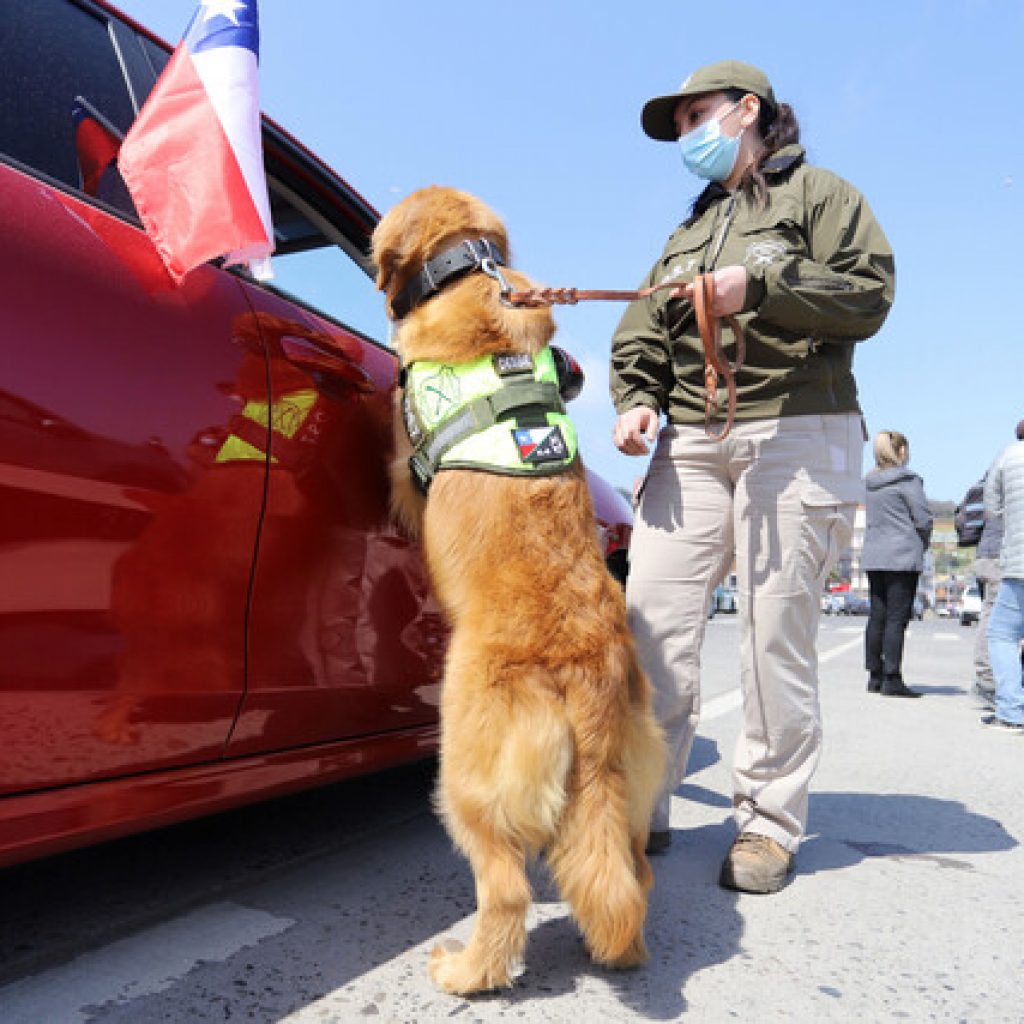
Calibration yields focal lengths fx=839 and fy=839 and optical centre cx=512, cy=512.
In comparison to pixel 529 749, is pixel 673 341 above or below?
above

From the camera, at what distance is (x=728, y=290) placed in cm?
212

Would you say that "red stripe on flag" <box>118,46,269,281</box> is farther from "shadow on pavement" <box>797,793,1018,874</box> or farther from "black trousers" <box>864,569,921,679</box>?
"black trousers" <box>864,569,921,679</box>

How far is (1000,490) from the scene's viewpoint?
17.7 ft

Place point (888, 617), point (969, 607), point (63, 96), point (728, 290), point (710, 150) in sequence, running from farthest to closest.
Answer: point (969, 607)
point (888, 617)
point (710, 150)
point (728, 290)
point (63, 96)

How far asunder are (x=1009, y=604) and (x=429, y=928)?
4.72 meters

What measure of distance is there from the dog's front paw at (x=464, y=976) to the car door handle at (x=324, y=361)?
123 centimetres

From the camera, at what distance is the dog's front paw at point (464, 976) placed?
60.6 inches

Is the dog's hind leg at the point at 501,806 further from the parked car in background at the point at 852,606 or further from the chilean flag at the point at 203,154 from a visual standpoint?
the parked car in background at the point at 852,606

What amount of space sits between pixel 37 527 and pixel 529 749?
888 millimetres

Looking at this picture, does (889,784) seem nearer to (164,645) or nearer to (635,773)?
(635,773)

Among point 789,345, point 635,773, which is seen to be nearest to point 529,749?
point 635,773

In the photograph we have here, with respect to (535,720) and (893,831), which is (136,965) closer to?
(535,720)

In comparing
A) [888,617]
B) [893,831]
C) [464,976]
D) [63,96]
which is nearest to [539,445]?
[464,976]

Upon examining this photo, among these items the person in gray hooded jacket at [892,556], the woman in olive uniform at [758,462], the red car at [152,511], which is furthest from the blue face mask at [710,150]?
the person in gray hooded jacket at [892,556]
